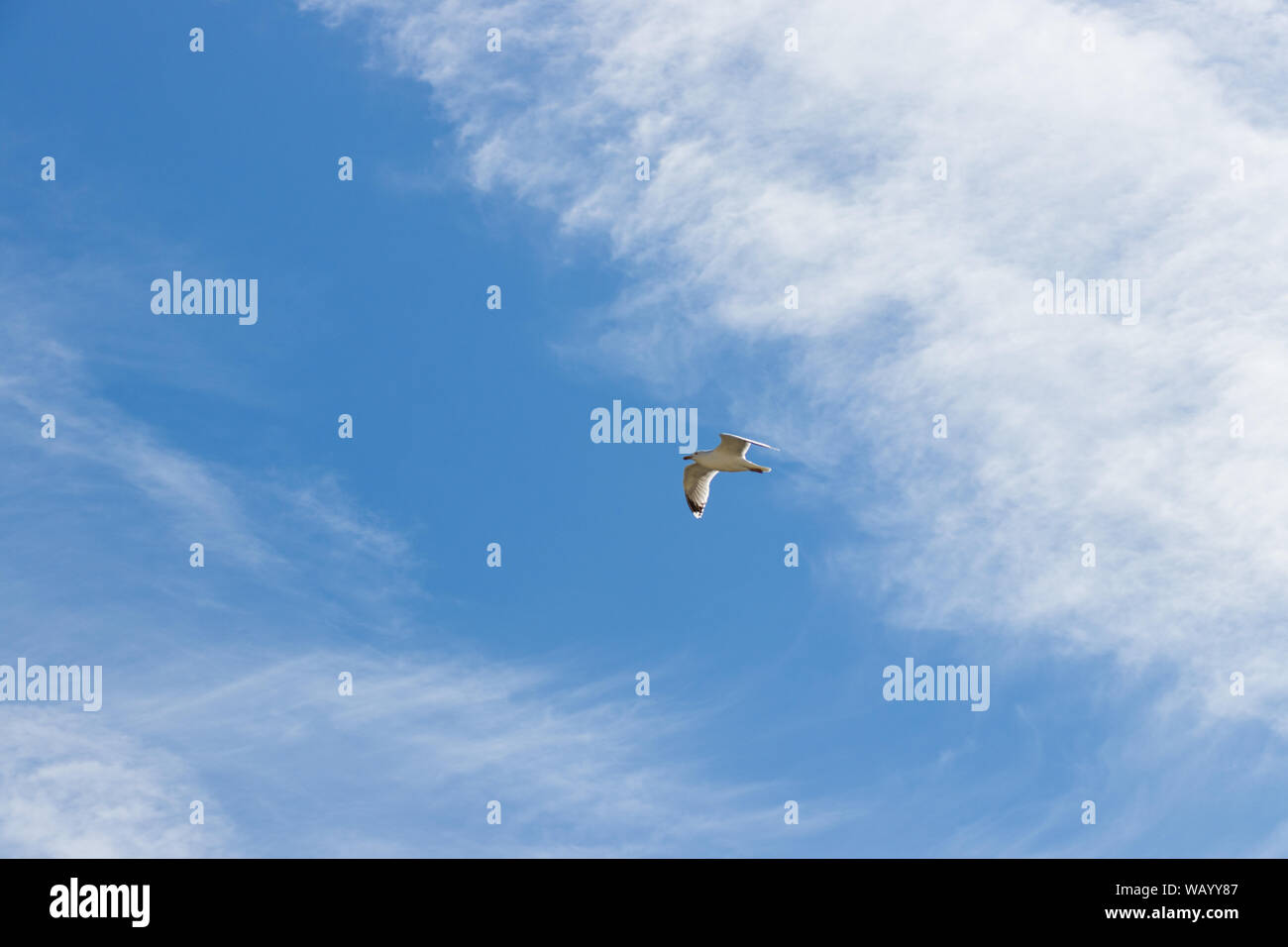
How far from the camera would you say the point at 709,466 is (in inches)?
1703

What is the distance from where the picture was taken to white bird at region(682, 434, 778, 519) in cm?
4178

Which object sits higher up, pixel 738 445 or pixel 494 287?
pixel 494 287

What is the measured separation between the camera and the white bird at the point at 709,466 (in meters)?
41.8
